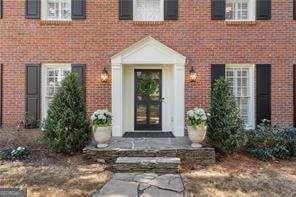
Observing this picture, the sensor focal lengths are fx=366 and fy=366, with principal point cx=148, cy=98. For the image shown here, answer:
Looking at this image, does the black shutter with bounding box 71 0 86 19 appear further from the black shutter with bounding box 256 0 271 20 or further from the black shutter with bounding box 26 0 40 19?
the black shutter with bounding box 256 0 271 20

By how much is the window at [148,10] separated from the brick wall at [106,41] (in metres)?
0.37

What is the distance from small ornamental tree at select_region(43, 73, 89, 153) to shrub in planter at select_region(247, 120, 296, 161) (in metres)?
4.36

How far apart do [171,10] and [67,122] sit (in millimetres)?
4924

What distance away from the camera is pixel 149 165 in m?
8.25

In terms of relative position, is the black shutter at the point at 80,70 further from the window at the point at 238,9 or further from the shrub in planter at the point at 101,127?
the window at the point at 238,9

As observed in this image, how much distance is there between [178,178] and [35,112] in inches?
225

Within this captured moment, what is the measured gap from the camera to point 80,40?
11.5m

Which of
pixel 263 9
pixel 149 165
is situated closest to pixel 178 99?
pixel 149 165

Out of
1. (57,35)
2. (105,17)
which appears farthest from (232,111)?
(57,35)

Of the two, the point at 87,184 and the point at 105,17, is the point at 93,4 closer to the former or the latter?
the point at 105,17

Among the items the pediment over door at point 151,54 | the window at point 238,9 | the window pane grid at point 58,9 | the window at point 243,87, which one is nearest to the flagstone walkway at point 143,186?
the pediment over door at point 151,54

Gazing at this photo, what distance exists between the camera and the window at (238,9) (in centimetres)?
1175

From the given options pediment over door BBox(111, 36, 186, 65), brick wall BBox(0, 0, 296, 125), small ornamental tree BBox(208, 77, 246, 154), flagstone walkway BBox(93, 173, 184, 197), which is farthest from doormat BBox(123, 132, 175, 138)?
flagstone walkway BBox(93, 173, 184, 197)

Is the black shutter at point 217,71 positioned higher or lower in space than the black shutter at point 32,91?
higher
